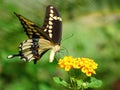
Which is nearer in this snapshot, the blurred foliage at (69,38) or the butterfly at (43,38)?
the butterfly at (43,38)

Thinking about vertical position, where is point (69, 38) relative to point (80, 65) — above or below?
below

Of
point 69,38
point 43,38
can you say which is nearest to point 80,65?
point 43,38

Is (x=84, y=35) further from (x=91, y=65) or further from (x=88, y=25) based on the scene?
(x=91, y=65)

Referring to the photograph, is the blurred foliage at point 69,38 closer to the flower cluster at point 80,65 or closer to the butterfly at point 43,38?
the butterfly at point 43,38

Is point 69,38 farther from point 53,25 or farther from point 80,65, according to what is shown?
point 80,65

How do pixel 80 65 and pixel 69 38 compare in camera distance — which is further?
pixel 69 38

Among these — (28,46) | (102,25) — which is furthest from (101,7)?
(28,46)

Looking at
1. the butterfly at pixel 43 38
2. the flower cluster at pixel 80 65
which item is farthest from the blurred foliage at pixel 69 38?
the flower cluster at pixel 80 65
